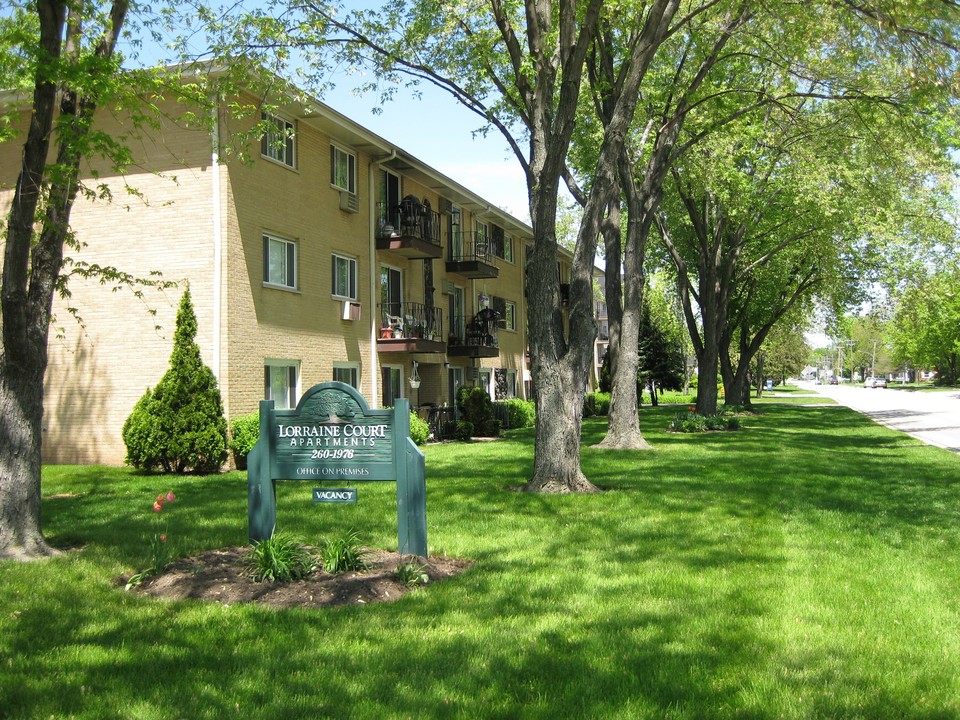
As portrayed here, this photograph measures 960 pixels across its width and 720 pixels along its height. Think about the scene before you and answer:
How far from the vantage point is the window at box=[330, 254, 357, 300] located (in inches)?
822

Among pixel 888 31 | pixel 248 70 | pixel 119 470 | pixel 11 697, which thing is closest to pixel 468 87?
pixel 248 70

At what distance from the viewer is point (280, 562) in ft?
22.2

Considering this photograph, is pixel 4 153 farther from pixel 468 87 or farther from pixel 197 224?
pixel 468 87

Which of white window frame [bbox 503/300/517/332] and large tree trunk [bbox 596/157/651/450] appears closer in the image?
large tree trunk [bbox 596/157/651/450]

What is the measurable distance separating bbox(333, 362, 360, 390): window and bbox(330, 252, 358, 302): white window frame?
1642 millimetres

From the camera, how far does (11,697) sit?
14.8ft

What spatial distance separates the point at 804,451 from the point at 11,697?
60.0 ft

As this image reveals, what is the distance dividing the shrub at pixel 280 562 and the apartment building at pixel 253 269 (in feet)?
26.2

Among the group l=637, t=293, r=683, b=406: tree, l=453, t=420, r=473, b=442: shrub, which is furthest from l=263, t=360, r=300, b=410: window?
l=637, t=293, r=683, b=406: tree

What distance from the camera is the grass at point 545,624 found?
4508mm

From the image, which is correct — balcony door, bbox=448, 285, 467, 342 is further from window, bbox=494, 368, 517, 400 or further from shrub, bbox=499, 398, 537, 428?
window, bbox=494, 368, 517, 400

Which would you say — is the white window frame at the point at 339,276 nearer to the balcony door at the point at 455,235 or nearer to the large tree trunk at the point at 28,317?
the balcony door at the point at 455,235

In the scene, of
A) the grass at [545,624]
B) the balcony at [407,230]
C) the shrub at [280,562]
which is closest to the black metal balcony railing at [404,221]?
the balcony at [407,230]

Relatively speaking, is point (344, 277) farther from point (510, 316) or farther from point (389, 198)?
point (510, 316)
